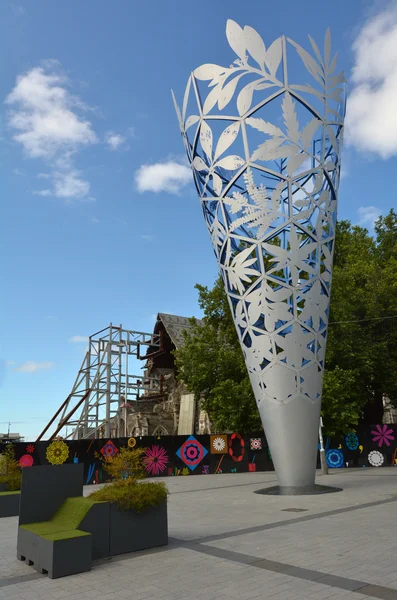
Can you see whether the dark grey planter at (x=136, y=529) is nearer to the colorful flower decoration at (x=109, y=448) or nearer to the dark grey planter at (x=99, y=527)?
the dark grey planter at (x=99, y=527)

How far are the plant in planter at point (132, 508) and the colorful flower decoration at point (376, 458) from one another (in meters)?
17.7

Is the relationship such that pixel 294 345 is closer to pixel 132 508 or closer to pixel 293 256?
pixel 293 256

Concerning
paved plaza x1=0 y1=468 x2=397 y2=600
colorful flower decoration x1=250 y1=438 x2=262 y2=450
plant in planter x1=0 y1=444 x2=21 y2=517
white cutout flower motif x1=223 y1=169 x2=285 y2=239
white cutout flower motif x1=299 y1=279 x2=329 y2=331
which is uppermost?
white cutout flower motif x1=223 y1=169 x2=285 y2=239

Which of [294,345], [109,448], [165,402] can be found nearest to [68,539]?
[294,345]

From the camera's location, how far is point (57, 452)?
20.6 metres

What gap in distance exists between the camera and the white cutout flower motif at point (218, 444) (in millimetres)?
23844

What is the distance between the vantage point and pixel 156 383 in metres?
48.0

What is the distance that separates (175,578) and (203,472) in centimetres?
1805

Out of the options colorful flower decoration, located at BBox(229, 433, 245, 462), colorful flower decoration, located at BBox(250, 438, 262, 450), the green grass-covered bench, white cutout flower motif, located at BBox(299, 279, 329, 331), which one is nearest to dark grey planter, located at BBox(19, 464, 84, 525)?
the green grass-covered bench

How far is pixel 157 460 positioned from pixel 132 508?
51.5 ft

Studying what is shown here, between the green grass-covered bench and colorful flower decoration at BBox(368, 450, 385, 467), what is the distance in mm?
18649

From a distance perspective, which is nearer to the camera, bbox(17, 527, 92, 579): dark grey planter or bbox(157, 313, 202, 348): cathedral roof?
bbox(17, 527, 92, 579): dark grey planter

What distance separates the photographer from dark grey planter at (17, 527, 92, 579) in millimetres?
6332

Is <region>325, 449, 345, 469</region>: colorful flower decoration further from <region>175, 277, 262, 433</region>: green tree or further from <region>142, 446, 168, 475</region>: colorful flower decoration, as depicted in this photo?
<region>142, 446, 168, 475</region>: colorful flower decoration
